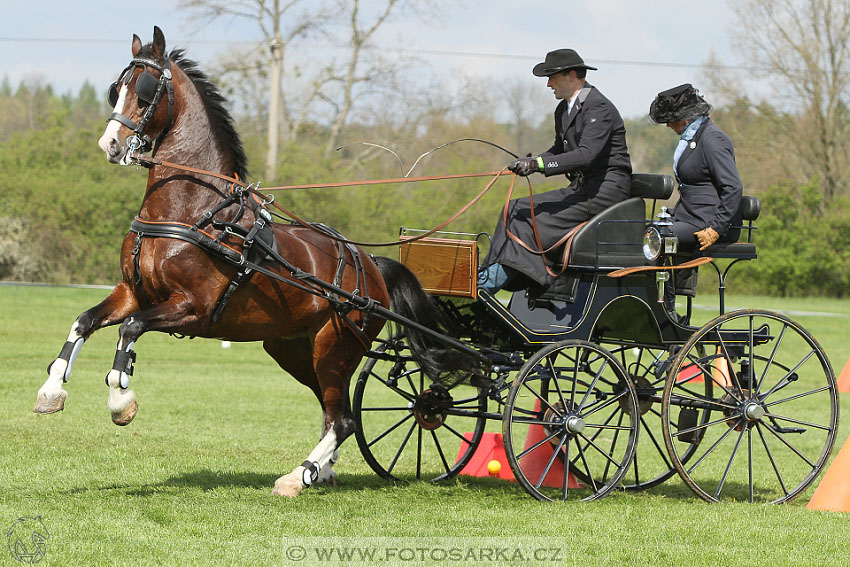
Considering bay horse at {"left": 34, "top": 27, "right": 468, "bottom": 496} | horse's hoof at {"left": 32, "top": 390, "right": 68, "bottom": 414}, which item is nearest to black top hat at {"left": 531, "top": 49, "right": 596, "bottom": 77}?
bay horse at {"left": 34, "top": 27, "right": 468, "bottom": 496}

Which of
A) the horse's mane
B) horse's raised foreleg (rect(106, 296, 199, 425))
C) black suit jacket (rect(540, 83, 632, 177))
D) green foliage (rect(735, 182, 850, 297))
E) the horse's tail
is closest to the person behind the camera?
horse's raised foreleg (rect(106, 296, 199, 425))

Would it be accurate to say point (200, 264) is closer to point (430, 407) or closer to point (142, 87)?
point (142, 87)

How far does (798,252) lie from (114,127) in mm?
29319

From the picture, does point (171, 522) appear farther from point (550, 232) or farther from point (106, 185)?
point (106, 185)

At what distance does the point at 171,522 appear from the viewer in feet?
16.1

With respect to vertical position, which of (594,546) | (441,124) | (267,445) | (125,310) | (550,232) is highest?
(441,124)

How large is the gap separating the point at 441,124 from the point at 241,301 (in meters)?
28.0

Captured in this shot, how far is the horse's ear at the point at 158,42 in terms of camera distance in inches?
215

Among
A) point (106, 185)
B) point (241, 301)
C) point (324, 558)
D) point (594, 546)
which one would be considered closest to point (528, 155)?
point (241, 301)

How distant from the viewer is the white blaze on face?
5164 mm

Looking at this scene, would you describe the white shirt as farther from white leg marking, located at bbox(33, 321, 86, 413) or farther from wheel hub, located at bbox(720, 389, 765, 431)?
white leg marking, located at bbox(33, 321, 86, 413)

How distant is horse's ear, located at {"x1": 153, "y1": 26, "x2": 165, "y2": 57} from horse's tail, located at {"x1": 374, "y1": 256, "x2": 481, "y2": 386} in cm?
187

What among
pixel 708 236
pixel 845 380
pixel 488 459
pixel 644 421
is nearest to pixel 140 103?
pixel 708 236

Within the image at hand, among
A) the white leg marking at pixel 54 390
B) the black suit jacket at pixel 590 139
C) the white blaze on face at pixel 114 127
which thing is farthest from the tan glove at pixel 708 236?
the white leg marking at pixel 54 390
